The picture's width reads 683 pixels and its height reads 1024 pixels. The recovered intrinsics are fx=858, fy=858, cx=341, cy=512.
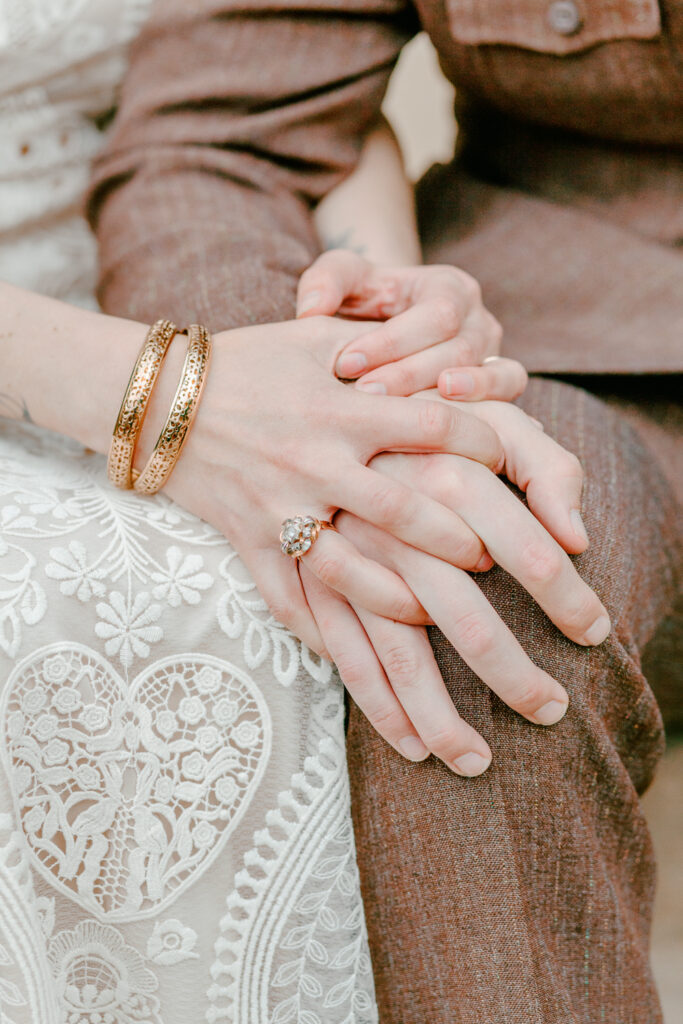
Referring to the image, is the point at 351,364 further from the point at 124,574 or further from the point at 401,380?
the point at 124,574

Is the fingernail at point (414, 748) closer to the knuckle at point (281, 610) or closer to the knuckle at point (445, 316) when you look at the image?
the knuckle at point (281, 610)

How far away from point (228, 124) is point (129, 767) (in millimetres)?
565

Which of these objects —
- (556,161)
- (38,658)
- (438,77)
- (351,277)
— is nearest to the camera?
(38,658)

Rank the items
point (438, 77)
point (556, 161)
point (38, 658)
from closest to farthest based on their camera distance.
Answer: point (38, 658)
point (556, 161)
point (438, 77)

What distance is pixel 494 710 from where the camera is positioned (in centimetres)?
52

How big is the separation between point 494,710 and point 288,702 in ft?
0.41

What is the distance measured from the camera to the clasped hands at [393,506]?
1.65ft

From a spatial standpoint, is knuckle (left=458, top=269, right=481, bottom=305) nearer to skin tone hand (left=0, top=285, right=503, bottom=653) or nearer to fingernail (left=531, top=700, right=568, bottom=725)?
skin tone hand (left=0, top=285, right=503, bottom=653)

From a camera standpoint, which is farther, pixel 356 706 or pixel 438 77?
pixel 438 77

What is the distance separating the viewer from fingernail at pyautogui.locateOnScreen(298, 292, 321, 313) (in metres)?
0.62

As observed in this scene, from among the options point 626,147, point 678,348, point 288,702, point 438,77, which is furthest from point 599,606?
point 438,77

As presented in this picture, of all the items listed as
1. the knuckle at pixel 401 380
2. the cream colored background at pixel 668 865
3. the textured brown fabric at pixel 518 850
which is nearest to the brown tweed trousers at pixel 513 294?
the textured brown fabric at pixel 518 850

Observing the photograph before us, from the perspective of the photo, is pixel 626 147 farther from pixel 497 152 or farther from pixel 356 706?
pixel 356 706

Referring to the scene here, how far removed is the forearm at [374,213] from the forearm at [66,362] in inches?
11.2
